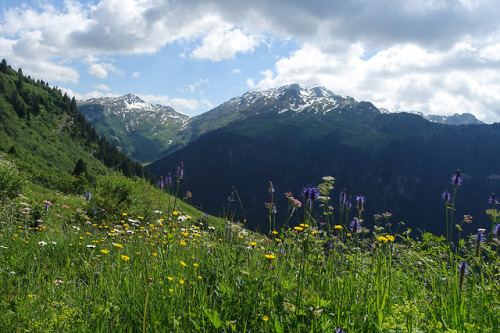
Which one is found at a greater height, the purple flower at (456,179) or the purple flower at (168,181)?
the purple flower at (456,179)

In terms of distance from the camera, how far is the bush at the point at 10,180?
A: 559 inches

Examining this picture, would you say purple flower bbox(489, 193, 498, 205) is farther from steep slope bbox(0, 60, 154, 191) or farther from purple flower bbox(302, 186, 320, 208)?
steep slope bbox(0, 60, 154, 191)

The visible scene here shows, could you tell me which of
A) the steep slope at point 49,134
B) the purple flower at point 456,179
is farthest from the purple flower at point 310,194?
the steep slope at point 49,134

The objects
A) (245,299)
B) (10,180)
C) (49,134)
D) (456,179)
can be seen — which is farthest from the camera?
(49,134)

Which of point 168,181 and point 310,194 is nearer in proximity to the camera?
point 310,194

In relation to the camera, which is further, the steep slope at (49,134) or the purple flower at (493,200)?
the steep slope at (49,134)

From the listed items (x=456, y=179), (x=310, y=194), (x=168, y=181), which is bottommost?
(x=168, y=181)

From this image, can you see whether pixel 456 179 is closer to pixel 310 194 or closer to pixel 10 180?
pixel 310 194

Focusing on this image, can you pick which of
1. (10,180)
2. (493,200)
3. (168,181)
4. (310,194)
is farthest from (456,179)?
(10,180)

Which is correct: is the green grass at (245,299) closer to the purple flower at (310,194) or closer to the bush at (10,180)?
the purple flower at (310,194)

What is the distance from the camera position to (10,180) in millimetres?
14594

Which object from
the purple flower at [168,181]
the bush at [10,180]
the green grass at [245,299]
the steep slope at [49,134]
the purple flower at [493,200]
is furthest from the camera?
the steep slope at [49,134]

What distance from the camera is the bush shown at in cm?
1420

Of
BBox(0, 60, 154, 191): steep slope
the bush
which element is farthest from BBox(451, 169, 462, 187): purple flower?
BBox(0, 60, 154, 191): steep slope
